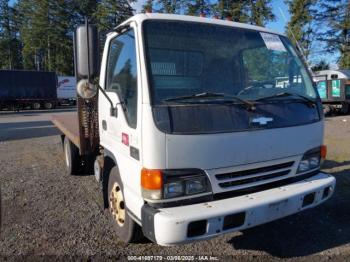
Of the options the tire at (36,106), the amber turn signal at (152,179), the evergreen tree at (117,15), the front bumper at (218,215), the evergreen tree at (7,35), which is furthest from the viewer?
the evergreen tree at (7,35)

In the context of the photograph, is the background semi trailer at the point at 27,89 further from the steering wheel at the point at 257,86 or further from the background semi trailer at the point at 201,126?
the steering wheel at the point at 257,86

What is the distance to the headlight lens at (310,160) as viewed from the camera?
3476 mm

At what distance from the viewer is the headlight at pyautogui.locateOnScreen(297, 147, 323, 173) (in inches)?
137

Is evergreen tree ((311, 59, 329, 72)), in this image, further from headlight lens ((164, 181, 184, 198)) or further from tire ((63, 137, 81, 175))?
headlight lens ((164, 181, 184, 198))

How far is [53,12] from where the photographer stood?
47906mm

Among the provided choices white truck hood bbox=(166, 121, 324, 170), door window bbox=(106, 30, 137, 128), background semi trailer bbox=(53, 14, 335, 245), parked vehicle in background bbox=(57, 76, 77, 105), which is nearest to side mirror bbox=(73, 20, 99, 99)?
background semi trailer bbox=(53, 14, 335, 245)

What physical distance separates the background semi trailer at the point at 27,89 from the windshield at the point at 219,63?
27.8m

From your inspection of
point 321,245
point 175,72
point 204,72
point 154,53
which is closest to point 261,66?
point 204,72

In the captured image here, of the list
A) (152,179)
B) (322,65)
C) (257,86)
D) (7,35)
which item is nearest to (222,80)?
(257,86)

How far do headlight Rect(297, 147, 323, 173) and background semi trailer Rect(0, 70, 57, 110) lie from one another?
28.4 meters

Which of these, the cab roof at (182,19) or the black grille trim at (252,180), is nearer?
the black grille trim at (252,180)

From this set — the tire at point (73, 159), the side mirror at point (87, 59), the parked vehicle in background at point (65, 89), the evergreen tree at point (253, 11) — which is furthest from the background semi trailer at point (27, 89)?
the side mirror at point (87, 59)

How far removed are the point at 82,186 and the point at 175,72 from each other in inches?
131

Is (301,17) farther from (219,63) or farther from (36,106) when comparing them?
(219,63)
